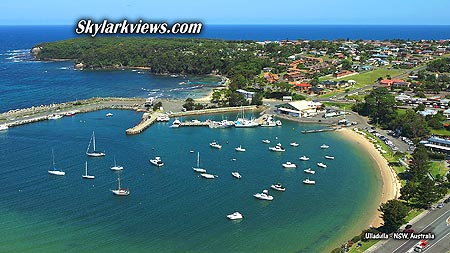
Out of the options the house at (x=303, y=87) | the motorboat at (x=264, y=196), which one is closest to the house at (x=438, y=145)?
the motorboat at (x=264, y=196)

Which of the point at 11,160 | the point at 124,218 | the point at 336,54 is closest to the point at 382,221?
the point at 124,218

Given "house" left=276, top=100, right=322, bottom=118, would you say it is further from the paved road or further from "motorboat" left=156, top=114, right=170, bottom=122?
the paved road

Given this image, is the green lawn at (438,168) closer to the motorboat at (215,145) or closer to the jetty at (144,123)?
the motorboat at (215,145)

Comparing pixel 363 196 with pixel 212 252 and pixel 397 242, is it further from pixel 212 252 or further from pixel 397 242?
pixel 212 252

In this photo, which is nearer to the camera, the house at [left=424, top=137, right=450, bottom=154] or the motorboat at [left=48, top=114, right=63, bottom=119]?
the house at [left=424, top=137, right=450, bottom=154]

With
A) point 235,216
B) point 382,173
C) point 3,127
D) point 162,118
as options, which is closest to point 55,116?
point 3,127

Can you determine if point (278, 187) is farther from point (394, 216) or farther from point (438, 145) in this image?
point (438, 145)

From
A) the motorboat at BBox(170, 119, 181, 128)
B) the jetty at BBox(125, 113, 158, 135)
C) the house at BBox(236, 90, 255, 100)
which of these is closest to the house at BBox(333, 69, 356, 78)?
the house at BBox(236, 90, 255, 100)
